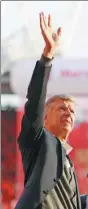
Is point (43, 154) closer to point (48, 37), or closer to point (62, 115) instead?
point (62, 115)

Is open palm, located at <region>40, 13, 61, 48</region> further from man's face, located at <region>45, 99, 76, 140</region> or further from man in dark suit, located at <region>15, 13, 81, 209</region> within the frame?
man's face, located at <region>45, 99, 76, 140</region>

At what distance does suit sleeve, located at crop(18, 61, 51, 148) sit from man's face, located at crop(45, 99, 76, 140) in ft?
0.19

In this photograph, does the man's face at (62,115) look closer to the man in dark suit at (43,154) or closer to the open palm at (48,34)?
the man in dark suit at (43,154)

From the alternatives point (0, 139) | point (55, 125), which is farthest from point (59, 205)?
point (0, 139)

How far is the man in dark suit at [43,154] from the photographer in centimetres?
98

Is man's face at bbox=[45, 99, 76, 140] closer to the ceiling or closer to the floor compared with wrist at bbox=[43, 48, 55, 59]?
closer to the floor

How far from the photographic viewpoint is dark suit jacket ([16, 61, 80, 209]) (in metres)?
0.98

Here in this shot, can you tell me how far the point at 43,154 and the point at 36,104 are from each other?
0.11 meters

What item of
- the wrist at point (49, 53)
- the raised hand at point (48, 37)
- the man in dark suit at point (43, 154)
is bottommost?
the man in dark suit at point (43, 154)

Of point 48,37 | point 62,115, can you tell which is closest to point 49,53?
point 48,37

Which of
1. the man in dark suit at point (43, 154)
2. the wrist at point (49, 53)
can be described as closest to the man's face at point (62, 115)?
the man in dark suit at point (43, 154)

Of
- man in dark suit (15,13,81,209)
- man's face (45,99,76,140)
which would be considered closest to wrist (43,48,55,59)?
A: man in dark suit (15,13,81,209)

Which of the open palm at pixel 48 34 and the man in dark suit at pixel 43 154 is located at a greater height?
the open palm at pixel 48 34

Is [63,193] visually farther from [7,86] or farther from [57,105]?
[7,86]
